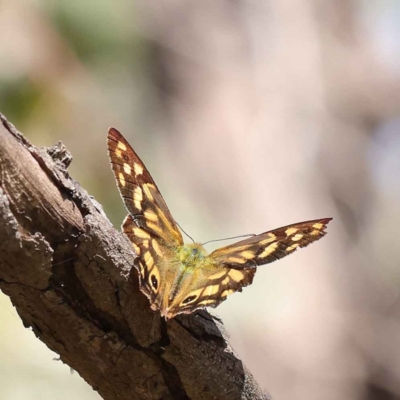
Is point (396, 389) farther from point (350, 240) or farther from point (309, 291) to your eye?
point (350, 240)

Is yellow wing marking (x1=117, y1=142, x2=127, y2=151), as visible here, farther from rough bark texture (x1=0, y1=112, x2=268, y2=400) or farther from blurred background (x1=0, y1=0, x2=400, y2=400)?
blurred background (x1=0, y1=0, x2=400, y2=400)

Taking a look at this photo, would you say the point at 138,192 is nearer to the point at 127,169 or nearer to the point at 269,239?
the point at 127,169

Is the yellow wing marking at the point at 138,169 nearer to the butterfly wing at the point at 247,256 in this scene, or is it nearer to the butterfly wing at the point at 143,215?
the butterfly wing at the point at 143,215

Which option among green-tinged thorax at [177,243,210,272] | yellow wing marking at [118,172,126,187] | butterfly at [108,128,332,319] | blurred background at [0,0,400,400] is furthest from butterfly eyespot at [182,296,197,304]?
blurred background at [0,0,400,400]

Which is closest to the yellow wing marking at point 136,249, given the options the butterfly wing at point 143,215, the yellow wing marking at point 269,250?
the butterfly wing at point 143,215

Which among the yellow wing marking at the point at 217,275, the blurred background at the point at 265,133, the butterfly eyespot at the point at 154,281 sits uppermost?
the blurred background at the point at 265,133

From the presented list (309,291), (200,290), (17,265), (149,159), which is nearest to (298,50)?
(149,159)

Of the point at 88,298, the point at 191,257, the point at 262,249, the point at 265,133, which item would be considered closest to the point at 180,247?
the point at 191,257
